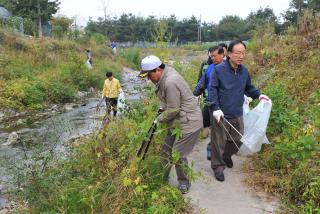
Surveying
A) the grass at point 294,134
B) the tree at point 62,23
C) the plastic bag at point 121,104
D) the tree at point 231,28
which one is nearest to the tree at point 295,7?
the grass at point 294,134

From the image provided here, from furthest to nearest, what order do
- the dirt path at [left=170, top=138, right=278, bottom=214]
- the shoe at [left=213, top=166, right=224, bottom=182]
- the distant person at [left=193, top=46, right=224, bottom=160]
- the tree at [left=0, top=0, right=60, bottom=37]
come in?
1. the tree at [left=0, top=0, right=60, bottom=37]
2. the distant person at [left=193, top=46, right=224, bottom=160]
3. the shoe at [left=213, top=166, right=224, bottom=182]
4. the dirt path at [left=170, top=138, right=278, bottom=214]

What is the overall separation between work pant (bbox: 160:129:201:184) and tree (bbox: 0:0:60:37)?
31257mm

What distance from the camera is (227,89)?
4.72 m

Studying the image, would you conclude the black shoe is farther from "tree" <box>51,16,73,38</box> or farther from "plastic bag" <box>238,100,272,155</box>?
"tree" <box>51,16,73,38</box>

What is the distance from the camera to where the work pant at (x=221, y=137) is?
16.0 ft

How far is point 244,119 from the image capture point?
516cm

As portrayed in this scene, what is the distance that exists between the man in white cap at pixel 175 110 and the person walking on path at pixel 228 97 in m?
0.36

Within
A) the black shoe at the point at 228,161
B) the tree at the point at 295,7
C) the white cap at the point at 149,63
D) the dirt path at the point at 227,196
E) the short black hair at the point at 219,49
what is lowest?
the dirt path at the point at 227,196

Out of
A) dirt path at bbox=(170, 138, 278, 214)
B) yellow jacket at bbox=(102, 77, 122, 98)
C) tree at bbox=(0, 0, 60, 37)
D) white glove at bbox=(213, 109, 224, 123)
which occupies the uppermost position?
tree at bbox=(0, 0, 60, 37)

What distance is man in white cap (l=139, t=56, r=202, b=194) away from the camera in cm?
409

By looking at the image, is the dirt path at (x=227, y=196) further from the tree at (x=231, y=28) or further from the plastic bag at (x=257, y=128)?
the tree at (x=231, y=28)

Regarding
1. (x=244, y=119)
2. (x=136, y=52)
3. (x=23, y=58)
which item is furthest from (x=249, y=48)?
(x=136, y=52)

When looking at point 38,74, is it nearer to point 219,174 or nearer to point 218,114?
point 219,174

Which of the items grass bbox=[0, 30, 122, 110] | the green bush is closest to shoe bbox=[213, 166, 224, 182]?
grass bbox=[0, 30, 122, 110]
